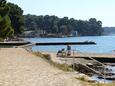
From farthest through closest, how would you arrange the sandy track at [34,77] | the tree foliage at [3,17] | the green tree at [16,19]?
the green tree at [16,19] → the tree foliage at [3,17] → the sandy track at [34,77]

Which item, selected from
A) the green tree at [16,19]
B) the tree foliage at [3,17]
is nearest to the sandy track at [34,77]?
the tree foliage at [3,17]

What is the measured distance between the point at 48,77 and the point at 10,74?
1.89m

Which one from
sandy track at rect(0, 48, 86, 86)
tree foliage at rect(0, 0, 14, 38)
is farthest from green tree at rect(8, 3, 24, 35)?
sandy track at rect(0, 48, 86, 86)

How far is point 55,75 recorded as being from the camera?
1811cm

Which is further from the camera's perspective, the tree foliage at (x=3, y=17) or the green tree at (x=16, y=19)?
the green tree at (x=16, y=19)

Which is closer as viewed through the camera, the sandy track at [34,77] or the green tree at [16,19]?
the sandy track at [34,77]

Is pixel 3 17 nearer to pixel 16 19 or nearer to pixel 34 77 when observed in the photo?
pixel 16 19

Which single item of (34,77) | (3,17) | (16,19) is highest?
(3,17)

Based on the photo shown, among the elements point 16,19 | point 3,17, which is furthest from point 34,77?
point 16,19

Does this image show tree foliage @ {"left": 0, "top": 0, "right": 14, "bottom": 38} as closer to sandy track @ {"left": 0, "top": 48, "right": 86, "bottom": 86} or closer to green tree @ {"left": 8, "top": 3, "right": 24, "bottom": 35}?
green tree @ {"left": 8, "top": 3, "right": 24, "bottom": 35}

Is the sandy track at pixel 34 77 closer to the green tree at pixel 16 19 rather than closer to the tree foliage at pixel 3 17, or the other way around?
the tree foliage at pixel 3 17

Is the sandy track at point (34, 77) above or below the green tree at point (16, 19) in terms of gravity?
below

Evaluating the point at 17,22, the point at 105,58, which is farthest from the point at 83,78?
the point at 17,22

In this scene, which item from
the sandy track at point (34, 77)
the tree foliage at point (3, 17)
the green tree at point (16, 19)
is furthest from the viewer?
the green tree at point (16, 19)
